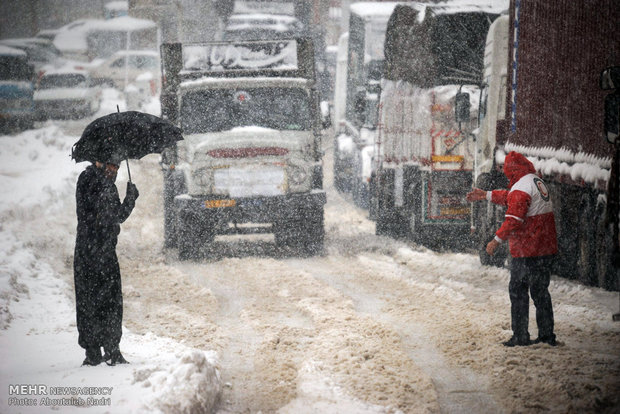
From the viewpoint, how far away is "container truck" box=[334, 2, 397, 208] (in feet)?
55.4

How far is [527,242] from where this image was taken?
668cm

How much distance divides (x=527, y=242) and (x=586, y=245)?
89.4 inches

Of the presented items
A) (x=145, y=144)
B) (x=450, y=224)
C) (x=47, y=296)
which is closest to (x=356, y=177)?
(x=450, y=224)

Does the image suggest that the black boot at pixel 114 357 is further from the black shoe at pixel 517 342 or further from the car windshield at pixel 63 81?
the car windshield at pixel 63 81

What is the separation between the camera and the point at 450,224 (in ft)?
41.3

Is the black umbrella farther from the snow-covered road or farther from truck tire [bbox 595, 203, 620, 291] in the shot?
truck tire [bbox 595, 203, 620, 291]

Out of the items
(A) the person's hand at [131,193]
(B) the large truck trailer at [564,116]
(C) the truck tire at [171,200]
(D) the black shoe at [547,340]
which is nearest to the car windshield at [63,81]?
(C) the truck tire at [171,200]

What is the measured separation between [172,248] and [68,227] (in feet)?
8.13

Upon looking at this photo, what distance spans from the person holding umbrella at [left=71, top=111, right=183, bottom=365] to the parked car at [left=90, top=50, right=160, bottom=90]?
2725cm

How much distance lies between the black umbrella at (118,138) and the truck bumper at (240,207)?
528 cm

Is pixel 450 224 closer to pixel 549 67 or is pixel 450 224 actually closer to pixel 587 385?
pixel 549 67

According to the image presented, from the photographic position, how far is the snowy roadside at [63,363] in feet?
16.9

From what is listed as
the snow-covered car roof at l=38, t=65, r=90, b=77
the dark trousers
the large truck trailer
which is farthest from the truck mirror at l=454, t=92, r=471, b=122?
the snow-covered car roof at l=38, t=65, r=90, b=77

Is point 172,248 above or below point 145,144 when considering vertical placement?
below
